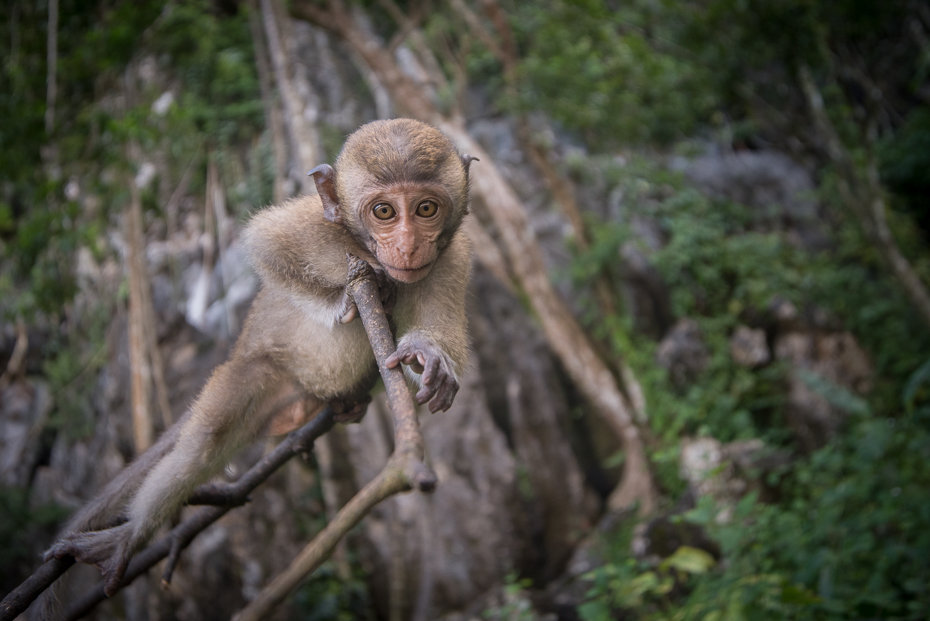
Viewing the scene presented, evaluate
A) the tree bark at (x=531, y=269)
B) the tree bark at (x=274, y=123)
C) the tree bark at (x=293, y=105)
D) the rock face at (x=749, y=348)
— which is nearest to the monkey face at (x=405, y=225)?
the tree bark at (x=293, y=105)

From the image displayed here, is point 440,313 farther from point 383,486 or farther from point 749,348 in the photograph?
point 749,348

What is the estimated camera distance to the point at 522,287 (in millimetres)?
8789

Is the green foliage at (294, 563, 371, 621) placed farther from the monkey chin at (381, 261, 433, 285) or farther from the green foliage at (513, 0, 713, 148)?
the green foliage at (513, 0, 713, 148)

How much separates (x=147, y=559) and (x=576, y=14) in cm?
1002

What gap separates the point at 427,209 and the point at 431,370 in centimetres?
54

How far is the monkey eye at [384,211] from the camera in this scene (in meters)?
1.97

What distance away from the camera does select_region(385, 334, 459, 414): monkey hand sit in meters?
1.73

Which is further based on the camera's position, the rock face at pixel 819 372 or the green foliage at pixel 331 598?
the rock face at pixel 819 372

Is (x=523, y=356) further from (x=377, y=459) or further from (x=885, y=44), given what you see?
(x=885, y=44)

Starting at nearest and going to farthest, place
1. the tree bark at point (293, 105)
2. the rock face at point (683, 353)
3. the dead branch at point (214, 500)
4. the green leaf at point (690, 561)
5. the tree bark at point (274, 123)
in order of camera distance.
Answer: the dead branch at point (214, 500) → the green leaf at point (690, 561) → the tree bark at point (293, 105) → the tree bark at point (274, 123) → the rock face at point (683, 353)

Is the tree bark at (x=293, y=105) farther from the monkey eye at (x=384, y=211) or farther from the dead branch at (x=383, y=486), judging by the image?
A: the dead branch at (x=383, y=486)

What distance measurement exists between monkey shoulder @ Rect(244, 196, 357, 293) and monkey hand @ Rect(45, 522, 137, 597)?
3.22 feet

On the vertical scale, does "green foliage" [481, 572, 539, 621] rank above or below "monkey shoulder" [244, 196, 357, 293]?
below

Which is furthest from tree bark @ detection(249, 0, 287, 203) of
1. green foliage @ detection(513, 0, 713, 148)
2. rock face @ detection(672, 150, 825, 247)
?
rock face @ detection(672, 150, 825, 247)
